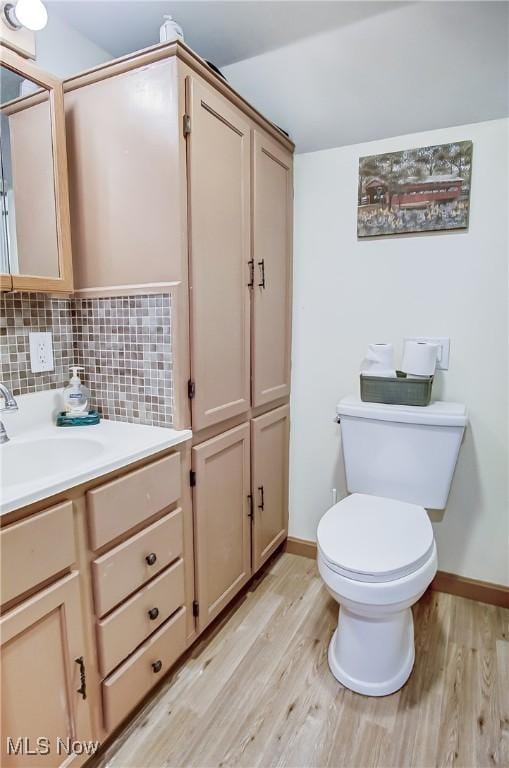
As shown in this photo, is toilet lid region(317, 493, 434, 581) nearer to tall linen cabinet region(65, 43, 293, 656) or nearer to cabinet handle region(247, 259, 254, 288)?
tall linen cabinet region(65, 43, 293, 656)

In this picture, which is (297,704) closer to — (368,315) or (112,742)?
(112,742)

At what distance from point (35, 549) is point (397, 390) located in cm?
129

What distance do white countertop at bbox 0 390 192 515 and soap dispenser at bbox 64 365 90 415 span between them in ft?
0.23

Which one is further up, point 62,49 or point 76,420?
point 62,49

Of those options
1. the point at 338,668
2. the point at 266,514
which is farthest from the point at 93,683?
the point at 266,514

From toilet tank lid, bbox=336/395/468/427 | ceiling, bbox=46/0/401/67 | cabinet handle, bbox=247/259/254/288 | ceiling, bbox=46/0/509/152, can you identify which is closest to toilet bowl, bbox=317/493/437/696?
toilet tank lid, bbox=336/395/468/427

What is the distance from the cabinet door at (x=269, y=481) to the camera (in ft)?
5.81

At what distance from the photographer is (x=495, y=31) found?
4.44ft

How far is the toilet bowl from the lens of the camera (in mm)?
1212

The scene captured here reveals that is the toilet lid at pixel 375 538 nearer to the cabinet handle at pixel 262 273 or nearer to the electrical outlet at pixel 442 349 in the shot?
the electrical outlet at pixel 442 349

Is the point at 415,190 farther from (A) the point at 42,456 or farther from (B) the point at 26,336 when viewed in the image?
(A) the point at 42,456

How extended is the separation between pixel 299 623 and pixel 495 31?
85.5 inches

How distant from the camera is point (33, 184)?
1.28m

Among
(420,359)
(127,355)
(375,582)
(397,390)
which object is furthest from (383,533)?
(127,355)
